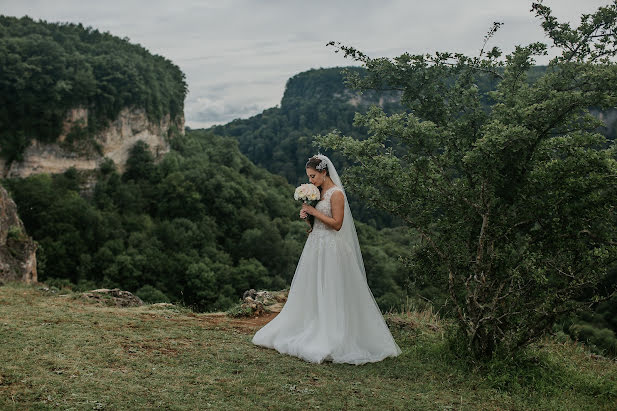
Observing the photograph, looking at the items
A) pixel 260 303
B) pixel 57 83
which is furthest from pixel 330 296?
pixel 57 83

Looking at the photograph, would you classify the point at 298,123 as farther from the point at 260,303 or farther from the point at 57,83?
the point at 260,303

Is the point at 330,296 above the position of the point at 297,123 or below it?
Result: below

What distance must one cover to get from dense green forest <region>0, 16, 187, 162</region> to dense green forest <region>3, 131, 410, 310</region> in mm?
4686

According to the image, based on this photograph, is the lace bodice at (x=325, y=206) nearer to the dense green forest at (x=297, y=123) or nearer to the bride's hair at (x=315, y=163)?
the bride's hair at (x=315, y=163)

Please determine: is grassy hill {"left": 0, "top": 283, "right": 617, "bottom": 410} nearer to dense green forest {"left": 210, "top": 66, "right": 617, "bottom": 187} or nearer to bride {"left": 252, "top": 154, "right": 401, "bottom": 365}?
bride {"left": 252, "top": 154, "right": 401, "bottom": 365}

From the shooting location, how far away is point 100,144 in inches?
2013

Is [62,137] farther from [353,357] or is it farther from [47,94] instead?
[353,357]

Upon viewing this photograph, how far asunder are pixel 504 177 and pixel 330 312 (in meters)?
2.75

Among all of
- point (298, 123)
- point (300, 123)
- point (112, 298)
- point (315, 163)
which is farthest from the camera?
point (298, 123)

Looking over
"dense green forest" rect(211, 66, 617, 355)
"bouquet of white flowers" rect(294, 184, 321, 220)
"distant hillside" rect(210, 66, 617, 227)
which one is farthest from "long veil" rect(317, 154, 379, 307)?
"distant hillside" rect(210, 66, 617, 227)

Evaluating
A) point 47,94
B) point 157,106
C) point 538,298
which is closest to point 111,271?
point 47,94

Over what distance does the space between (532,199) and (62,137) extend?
A: 50.7 m

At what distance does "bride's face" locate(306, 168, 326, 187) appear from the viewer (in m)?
6.48

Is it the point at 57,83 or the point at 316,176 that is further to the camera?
the point at 57,83
